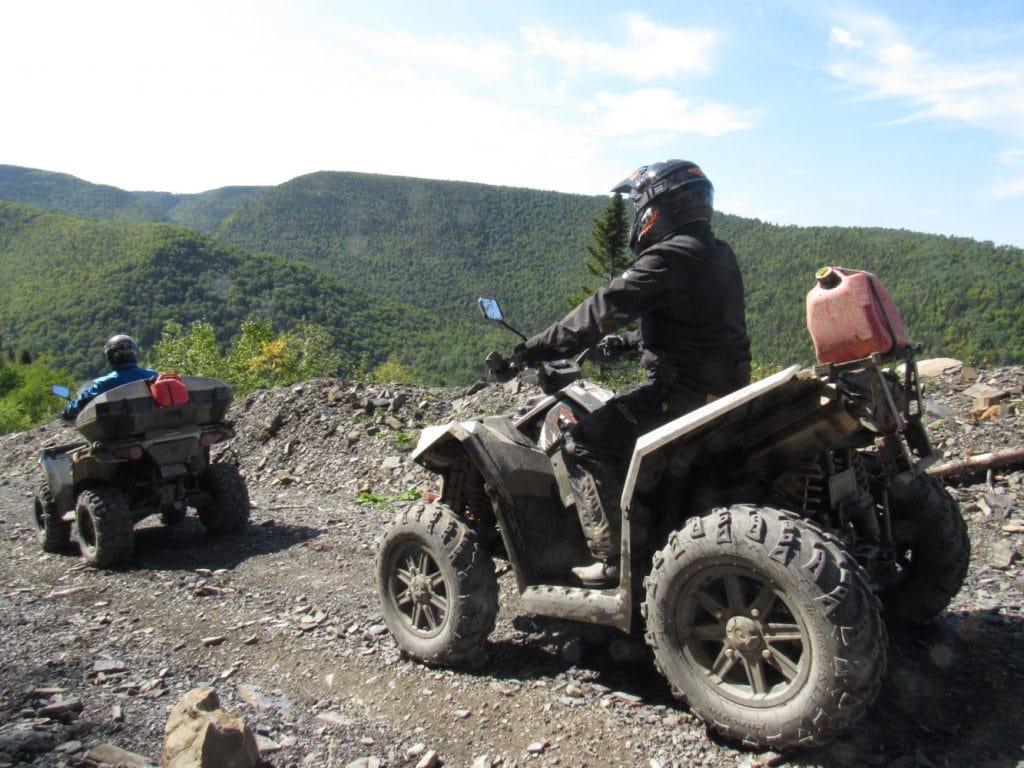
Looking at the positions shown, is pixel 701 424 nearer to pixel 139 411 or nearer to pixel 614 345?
pixel 614 345

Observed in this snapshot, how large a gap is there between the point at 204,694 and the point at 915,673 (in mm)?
3205

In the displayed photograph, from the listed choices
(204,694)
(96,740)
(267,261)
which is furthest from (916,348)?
(267,261)

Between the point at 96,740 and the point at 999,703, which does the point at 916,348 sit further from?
the point at 96,740

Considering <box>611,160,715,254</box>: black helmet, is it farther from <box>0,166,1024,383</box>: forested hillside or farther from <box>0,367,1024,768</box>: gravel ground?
<box>0,166,1024,383</box>: forested hillside

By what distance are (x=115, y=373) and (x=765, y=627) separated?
6.75 metres

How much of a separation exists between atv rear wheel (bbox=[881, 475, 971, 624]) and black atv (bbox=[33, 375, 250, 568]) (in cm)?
613

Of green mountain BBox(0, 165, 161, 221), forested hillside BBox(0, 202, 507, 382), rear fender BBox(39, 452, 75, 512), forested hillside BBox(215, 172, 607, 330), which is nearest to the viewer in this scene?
rear fender BBox(39, 452, 75, 512)

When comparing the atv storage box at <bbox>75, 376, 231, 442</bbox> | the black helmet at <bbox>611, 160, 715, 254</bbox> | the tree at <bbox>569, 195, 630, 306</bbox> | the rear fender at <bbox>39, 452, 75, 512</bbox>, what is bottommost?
the rear fender at <bbox>39, 452, 75, 512</bbox>

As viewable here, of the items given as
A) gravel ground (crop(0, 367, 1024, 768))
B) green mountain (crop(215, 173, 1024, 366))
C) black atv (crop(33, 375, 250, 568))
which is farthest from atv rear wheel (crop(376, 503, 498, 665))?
green mountain (crop(215, 173, 1024, 366))

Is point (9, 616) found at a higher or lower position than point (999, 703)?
lower

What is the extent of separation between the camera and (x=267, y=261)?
296ft

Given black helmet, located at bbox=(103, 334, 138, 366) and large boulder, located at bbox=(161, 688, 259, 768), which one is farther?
black helmet, located at bbox=(103, 334, 138, 366)

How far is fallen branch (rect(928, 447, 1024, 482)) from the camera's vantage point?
264 inches

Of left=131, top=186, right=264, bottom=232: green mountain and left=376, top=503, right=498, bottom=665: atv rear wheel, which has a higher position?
left=131, top=186, right=264, bottom=232: green mountain
